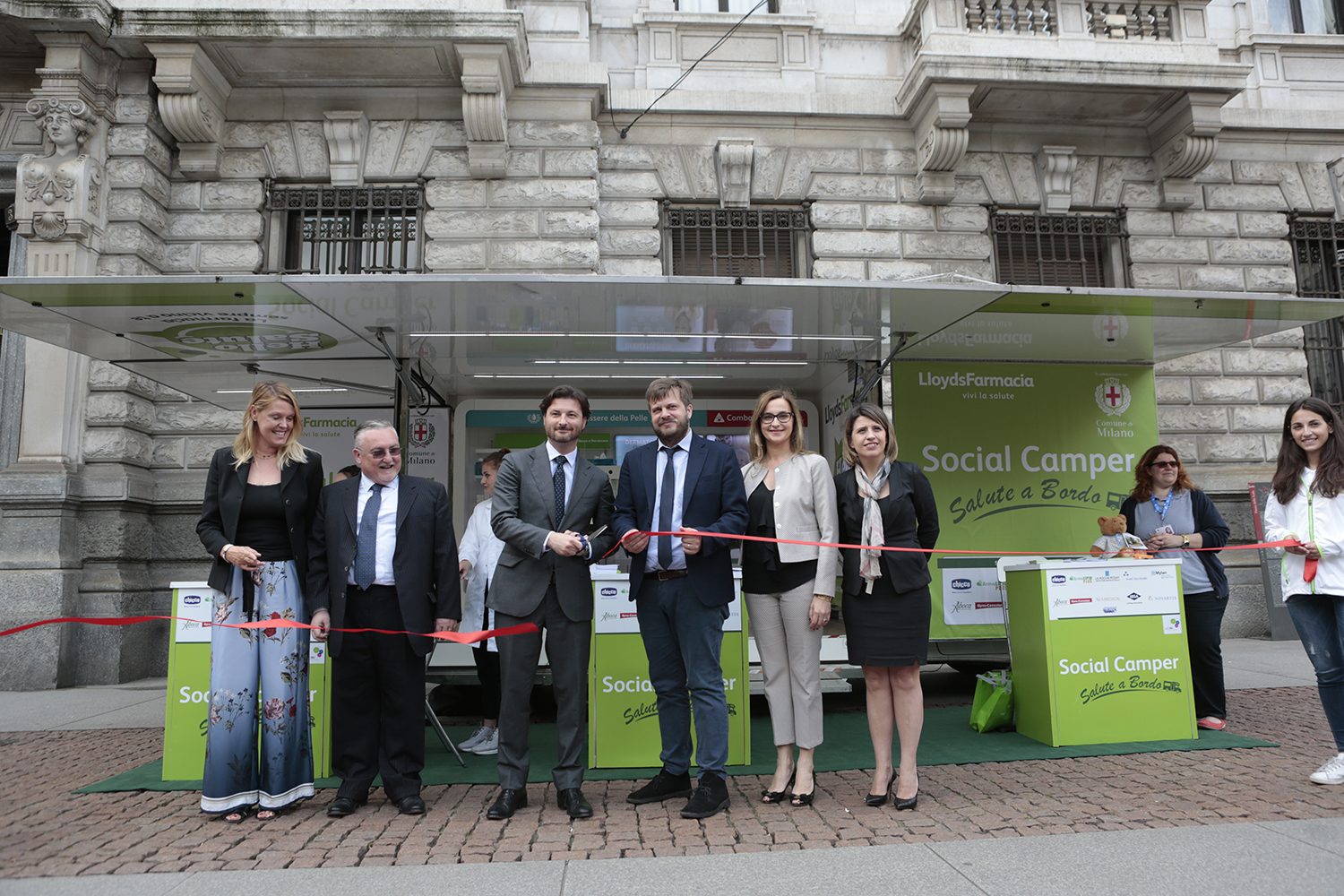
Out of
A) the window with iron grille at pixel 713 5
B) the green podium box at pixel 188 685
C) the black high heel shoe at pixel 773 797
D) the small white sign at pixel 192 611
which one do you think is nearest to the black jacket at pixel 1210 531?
the black high heel shoe at pixel 773 797

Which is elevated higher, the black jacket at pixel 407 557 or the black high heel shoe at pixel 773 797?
the black jacket at pixel 407 557

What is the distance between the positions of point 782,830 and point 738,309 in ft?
11.0

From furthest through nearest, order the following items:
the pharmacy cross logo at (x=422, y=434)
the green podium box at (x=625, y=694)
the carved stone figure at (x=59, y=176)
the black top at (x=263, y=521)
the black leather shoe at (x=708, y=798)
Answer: the pharmacy cross logo at (x=422, y=434) < the carved stone figure at (x=59, y=176) < the green podium box at (x=625, y=694) < the black top at (x=263, y=521) < the black leather shoe at (x=708, y=798)

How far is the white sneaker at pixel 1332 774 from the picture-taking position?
421 centimetres

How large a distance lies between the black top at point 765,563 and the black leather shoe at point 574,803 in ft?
3.96

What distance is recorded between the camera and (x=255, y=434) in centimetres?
422

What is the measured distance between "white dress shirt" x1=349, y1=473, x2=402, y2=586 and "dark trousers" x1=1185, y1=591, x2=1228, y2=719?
484cm

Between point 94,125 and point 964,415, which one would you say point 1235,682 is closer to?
point 964,415

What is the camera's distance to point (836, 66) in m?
11.3

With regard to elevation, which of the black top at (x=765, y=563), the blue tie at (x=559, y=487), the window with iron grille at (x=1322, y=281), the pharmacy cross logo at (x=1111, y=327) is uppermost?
the window with iron grille at (x=1322, y=281)

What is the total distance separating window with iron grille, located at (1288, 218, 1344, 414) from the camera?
37.7 ft

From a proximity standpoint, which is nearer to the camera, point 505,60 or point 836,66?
point 505,60

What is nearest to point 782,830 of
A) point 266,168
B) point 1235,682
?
point 1235,682

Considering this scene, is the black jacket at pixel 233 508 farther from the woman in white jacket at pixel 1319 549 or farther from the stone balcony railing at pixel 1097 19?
the stone balcony railing at pixel 1097 19
